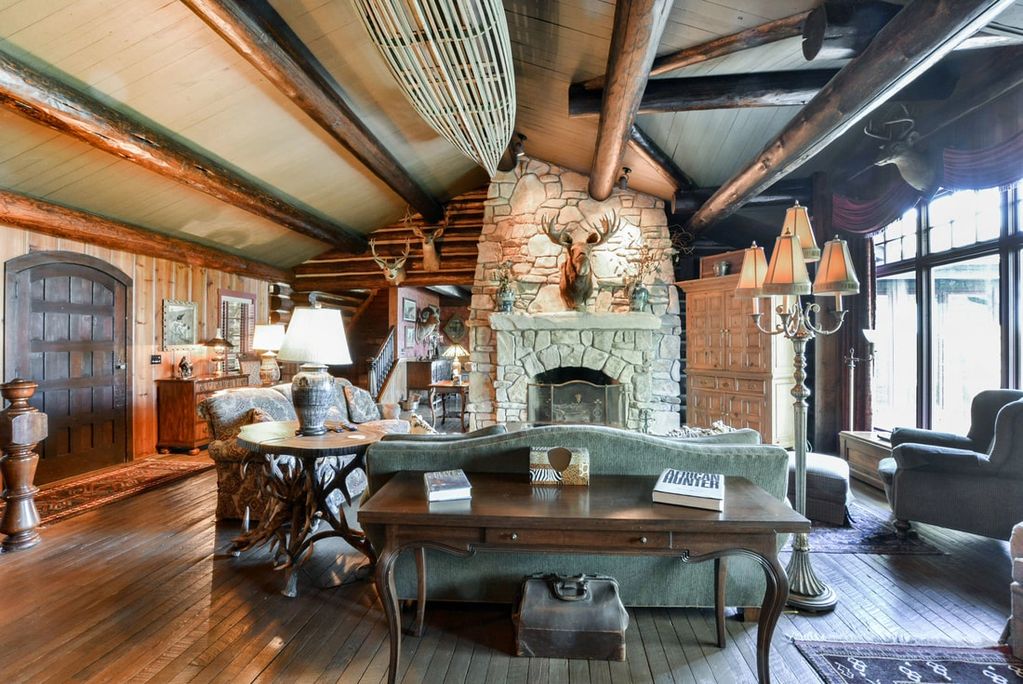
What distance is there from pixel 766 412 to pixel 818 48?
386cm

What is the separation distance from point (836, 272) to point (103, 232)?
20.0 ft

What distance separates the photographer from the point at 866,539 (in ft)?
9.84

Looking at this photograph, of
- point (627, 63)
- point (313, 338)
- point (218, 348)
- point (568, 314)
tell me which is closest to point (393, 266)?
point (218, 348)

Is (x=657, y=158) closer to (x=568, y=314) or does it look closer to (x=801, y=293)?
(x=568, y=314)

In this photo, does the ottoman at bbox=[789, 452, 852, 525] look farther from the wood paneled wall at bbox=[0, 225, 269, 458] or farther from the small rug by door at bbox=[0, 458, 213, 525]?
the wood paneled wall at bbox=[0, 225, 269, 458]

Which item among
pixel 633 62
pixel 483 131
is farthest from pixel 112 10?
pixel 633 62

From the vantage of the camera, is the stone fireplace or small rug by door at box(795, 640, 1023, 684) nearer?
small rug by door at box(795, 640, 1023, 684)

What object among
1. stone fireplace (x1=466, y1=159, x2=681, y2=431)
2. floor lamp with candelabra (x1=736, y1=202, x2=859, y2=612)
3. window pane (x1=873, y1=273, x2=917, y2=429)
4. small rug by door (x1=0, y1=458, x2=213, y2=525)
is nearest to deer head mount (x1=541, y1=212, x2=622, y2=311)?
stone fireplace (x1=466, y1=159, x2=681, y2=431)

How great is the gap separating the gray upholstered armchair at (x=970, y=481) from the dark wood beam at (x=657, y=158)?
3.10m

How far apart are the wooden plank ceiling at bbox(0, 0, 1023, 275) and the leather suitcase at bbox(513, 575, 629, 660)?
116 inches

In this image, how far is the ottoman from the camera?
10.4 ft

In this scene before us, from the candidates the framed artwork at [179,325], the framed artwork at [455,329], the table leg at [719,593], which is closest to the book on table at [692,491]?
the table leg at [719,593]

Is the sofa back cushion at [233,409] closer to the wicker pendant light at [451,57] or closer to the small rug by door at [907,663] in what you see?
the wicker pendant light at [451,57]

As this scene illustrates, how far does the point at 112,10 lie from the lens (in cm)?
278
